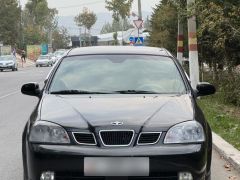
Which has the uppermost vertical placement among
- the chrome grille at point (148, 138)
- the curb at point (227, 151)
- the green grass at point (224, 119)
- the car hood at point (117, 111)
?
the car hood at point (117, 111)

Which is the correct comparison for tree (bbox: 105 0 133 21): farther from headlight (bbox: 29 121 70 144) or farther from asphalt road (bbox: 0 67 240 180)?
headlight (bbox: 29 121 70 144)

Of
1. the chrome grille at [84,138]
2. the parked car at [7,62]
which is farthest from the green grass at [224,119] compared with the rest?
the parked car at [7,62]

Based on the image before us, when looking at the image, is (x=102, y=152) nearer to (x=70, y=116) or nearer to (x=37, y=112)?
(x=70, y=116)

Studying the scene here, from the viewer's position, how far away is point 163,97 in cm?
602

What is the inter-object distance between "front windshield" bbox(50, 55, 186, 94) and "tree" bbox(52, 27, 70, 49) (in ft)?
395

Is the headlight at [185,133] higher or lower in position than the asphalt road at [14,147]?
higher

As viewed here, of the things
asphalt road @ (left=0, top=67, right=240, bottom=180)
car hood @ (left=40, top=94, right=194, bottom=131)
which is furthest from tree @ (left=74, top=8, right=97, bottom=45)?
car hood @ (left=40, top=94, right=194, bottom=131)

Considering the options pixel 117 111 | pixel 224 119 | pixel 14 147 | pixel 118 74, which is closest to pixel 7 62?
pixel 224 119

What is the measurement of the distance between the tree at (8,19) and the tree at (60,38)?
3541 centimetres

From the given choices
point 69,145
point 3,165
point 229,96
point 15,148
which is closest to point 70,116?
point 69,145

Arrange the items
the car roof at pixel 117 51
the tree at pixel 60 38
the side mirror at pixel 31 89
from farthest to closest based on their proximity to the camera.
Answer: the tree at pixel 60 38 < the car roof at pixel 117 51 < the side mirror at pixel 31 89

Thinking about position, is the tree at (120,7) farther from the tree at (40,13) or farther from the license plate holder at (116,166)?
the license plate holder at (116,166)

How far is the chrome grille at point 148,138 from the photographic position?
5191mm

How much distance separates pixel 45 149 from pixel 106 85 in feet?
4.62
